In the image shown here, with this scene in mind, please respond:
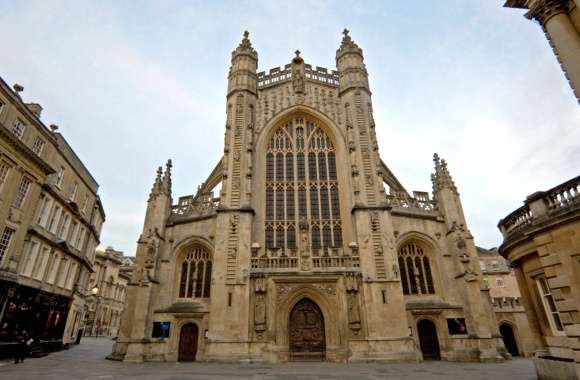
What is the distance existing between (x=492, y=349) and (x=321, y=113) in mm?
19025

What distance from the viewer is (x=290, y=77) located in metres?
26.6

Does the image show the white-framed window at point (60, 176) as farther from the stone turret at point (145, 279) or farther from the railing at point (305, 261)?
the railing at point (305, 261)

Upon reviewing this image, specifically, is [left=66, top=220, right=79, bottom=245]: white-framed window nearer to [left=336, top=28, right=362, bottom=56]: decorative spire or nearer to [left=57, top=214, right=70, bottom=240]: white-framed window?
[left=57, top=214, right=70, bottom=240]: white-framed window

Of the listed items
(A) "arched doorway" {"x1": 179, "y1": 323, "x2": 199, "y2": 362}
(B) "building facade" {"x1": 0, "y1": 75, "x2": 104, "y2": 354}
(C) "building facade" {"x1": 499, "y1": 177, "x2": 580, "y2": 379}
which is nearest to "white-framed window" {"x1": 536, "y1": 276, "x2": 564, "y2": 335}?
(C) "building facade" {"x1": 499, "y1": 177, "x2": 580, "y2": 379}

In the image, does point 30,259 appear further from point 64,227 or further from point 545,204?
point 545,204

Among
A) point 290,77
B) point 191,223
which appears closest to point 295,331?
point 191,223

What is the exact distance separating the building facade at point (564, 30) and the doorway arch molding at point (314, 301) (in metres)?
14.5

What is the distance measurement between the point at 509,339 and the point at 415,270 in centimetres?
1526

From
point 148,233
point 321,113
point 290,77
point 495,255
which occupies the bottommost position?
point 148,233

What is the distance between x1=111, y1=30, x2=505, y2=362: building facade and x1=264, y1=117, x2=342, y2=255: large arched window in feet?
0.27

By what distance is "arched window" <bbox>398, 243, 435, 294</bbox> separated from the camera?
2089cm

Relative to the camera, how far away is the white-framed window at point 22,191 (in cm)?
1822

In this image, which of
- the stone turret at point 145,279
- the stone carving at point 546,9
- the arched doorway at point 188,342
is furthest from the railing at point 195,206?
the stone carving at point 546,9

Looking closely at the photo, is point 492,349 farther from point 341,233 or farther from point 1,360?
point 1,360
